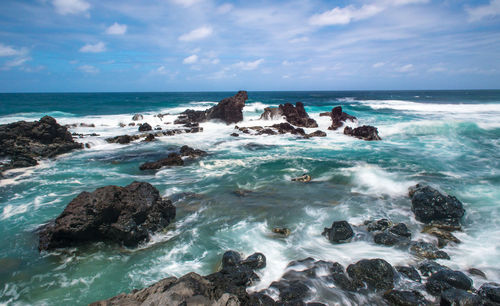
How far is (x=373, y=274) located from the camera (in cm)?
484

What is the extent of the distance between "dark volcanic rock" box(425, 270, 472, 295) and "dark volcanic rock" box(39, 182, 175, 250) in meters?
5.63

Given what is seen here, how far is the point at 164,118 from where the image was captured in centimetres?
3378

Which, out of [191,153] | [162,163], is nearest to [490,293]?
[162,163]

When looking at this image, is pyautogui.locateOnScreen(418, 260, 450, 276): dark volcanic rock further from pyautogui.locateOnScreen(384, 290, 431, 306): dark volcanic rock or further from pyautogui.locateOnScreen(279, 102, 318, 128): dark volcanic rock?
pyautogui.locateOnScreen(279, 102, 318, 128): dark volcanic rock

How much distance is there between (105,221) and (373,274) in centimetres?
561

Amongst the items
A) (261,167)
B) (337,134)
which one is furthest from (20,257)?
(337,134)

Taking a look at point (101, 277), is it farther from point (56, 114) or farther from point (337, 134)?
point (56, 114)

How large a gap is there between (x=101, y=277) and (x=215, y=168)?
7846 millimetres

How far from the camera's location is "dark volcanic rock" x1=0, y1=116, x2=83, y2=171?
13977 millimetres

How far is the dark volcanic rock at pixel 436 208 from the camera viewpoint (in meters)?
7.32

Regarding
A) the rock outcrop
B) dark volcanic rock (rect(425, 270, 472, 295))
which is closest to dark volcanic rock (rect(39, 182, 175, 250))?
dark volcanic rock (rect(425, 270, 472, 295))

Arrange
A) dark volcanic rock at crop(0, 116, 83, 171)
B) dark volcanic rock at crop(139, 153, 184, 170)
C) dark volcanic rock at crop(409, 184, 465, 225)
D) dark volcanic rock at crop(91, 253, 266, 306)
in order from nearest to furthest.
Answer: dark volcanic rock at crop(91, 253, 266, 306), dark volcanic rock at crop(409, 184, 465, 225), dark volcanic rock at crop(139, 153, 184, 170), dark volcanic rock at crop(0, 116, 83, 171)

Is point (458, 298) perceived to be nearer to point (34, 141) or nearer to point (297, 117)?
point (34, 141)

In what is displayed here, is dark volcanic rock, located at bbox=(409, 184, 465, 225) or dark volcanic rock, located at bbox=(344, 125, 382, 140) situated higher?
dark volcanic rock, located at bbox=(344, 125, 382, 140)
